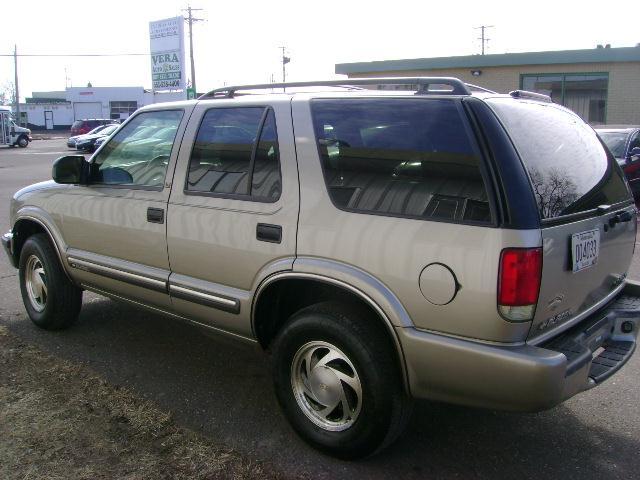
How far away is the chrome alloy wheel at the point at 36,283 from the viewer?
5.18m

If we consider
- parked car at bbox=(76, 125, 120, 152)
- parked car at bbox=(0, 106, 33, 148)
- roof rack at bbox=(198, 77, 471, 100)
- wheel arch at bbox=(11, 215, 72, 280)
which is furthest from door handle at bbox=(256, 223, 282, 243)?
parked car at bbox=(0, 106, 33, 148)

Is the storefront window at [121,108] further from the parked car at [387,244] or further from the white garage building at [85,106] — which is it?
the parked car at [387,244]

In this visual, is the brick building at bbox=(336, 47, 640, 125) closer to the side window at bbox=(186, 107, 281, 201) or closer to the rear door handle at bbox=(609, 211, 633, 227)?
the rear door handle at bbox=(609, 211, 633, 227)

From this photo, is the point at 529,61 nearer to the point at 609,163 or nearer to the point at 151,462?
the point at 609,163

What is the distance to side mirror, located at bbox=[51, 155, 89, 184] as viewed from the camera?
15.0 ft

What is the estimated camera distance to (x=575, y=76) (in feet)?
70.9

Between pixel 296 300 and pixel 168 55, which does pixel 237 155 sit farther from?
pixel 168 55

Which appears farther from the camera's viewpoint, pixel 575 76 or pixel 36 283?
pixel 575 76

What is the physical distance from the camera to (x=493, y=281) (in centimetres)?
265

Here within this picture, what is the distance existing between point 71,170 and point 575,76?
67.8ft

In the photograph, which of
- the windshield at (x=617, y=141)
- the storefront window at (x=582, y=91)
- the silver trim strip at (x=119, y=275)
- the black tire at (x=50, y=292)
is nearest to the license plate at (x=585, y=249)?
the silver trim strip at (x=119, y=275)

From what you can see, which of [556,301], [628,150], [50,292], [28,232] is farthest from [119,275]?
[628,150]

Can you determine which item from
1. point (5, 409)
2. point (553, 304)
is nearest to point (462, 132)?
point (553, 304)

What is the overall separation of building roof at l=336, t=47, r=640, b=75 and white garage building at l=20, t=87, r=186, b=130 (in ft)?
173
